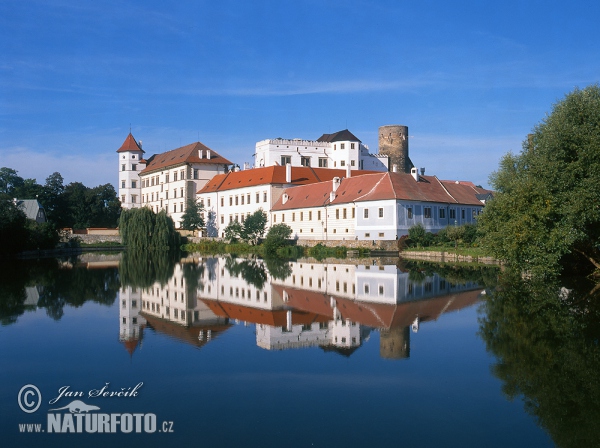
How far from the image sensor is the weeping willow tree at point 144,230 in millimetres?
51094

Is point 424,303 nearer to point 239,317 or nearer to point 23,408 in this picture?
point 239,317

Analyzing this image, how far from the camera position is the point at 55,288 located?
20141 mm

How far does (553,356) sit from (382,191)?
34.2m

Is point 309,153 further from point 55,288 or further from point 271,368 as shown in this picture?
point 271,368

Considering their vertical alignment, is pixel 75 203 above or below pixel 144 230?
above

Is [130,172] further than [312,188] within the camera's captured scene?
Yes

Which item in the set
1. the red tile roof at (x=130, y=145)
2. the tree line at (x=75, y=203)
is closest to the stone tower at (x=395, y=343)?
the tree line at (x=75, y=203)

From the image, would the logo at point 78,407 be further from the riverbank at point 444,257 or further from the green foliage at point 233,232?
the green foliage at point 233,232

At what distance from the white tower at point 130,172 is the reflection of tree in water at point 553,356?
75155mm

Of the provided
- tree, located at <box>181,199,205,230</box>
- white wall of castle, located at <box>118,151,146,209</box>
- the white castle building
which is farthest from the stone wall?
white wall of castle, located at <box>118,151,146,209</box>

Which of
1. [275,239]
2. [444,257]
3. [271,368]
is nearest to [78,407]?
[271,368]

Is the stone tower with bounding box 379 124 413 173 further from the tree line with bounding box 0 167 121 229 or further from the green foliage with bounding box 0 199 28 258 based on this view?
the green foliage with bounding box 0 199 28 258

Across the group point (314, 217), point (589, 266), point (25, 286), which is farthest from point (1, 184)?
point (589, 266)

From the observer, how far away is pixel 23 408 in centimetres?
703
